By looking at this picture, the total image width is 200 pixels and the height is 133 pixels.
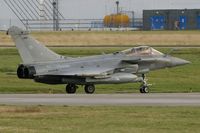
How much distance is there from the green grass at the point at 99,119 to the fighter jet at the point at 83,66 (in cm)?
861

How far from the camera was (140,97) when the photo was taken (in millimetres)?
29484

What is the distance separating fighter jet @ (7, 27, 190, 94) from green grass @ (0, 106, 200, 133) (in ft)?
28.2

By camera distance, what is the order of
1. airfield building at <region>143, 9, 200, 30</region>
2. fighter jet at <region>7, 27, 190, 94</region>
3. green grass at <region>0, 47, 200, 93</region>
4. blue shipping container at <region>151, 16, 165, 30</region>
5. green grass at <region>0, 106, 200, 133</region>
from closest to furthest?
green grass at <region>0, 106, 200, 133</region>
fighter jet at <region>7, 27, 190, 94</region>
green grass at <region>0, 47, 200, 93</region>
airfield building at <region>143, 9, 200, 30</region>
blue shipping container at <region>151, 16, 165, 30</region>

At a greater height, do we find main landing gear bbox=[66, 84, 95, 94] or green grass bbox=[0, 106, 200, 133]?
green grass bbox=[0, 106, 200, 133]

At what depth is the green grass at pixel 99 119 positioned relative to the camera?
17.5 metres

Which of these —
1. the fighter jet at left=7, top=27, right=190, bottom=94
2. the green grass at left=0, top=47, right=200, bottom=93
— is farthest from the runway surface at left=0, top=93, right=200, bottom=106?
the green grass at left=0, top=47, right=200, bottom=93

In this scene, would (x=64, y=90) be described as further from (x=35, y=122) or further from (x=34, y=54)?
(x=35, y=122)

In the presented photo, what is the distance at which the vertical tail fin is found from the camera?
32.5 meters

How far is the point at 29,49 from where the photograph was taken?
Result: 107 ft

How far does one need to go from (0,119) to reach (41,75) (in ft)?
41.2

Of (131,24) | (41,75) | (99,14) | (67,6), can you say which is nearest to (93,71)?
(41,75)

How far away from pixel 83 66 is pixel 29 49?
2840 mm

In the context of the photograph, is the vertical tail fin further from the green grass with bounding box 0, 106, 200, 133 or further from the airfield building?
the airfield building

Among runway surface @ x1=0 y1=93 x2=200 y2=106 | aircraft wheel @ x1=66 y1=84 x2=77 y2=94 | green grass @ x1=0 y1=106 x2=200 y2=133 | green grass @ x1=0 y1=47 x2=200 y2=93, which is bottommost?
green grass @ x1=0 y1=47 x2=200 y2=93
